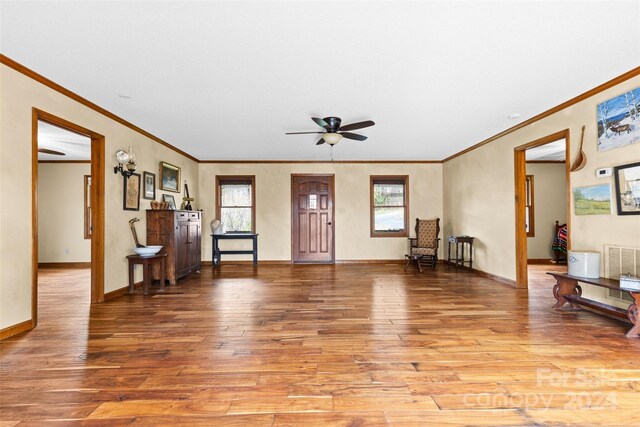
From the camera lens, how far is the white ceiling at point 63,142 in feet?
16.9

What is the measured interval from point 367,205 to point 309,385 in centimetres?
617

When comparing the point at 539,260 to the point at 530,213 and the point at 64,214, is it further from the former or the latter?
the point at 64,214

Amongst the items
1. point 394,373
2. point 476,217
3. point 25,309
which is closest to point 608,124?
point 476,217

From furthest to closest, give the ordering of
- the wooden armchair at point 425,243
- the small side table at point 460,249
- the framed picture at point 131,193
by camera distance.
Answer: the wooden armchair at point 425,243 → the small side table at point 460,249 → the framed picture at point 131,193

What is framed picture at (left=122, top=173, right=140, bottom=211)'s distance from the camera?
475 cm

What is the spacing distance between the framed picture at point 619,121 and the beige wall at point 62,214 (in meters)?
9.52

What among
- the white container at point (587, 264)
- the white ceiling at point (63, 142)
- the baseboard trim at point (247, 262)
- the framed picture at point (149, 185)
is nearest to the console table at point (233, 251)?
the baseboard trim at point (247, 262)

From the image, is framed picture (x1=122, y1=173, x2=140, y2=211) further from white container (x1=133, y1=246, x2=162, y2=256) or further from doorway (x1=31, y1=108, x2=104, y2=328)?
white container (x1=133, y1=246, x2=162, y2=256)

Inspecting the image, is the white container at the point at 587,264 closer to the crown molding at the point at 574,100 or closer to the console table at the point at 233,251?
the crown molding at the point at 574,100

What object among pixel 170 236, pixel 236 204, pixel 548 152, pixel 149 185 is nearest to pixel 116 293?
pixel 170 236

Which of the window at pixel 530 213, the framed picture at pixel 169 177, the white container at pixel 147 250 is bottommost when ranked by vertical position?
the white container at pixel 147 250

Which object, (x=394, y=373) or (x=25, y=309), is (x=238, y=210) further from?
(x=394, y=373)

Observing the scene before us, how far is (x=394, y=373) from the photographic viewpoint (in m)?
2.22

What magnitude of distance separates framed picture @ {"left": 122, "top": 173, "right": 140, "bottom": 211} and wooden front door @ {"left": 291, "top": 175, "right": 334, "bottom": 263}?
3586mm
